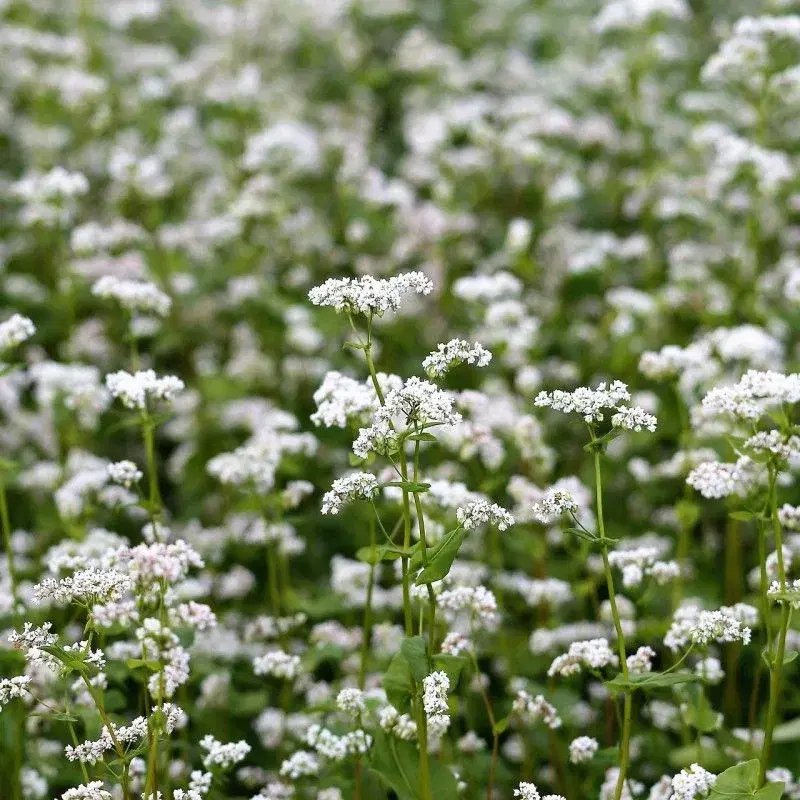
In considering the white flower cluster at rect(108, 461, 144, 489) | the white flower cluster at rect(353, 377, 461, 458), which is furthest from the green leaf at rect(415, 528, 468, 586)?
the white flower cluster at rect(108, 461, 144, 489)

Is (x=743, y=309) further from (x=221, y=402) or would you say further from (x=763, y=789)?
(x=763, y=789)

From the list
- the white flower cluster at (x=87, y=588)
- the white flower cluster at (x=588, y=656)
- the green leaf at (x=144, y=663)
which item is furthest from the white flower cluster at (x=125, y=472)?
the white flower cluster at (x=588, y=656)

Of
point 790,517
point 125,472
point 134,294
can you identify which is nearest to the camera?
point 125,472

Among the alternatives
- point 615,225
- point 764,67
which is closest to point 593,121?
point 615,225

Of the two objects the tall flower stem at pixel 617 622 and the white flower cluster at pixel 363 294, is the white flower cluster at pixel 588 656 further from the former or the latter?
the white flower cluster at pixel 363 294

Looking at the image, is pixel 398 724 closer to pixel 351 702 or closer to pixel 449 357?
pixel 351 702

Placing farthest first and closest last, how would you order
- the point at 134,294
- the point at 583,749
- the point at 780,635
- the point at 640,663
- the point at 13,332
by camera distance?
the point at 134,294, the point at 13,332, the point at 583,749, the point at 640,663, the point at 780,635

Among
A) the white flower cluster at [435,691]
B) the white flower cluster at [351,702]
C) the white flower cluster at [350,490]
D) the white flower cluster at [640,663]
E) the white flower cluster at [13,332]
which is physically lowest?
the white flower cluster at [351,702]

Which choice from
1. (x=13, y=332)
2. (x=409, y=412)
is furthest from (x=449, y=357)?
(x=13, y=332)
